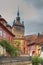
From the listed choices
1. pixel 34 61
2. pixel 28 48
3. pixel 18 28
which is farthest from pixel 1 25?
pixel 18 28

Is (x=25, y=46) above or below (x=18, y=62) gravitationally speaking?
below

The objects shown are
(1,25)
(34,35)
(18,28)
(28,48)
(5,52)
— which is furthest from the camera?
(18,28)

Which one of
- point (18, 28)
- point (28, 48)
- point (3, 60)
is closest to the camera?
point (3, 60)

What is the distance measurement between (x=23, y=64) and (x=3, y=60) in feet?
10.1

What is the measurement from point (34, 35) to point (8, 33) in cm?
2468

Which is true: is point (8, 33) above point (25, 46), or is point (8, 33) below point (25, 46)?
above

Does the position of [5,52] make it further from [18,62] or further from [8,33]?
[18,62]

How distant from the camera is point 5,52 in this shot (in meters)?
45.1

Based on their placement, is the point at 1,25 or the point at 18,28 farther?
the point at 18,28

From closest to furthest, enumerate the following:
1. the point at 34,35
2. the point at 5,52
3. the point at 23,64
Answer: the point at 23,64 < the point at 5,52 < the point at 34,35

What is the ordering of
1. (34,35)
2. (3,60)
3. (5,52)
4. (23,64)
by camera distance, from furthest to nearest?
(34,35) < (5,52) < (23,64) < (3,60)

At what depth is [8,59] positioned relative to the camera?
27.4 metres

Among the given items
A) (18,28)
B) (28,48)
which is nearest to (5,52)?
(28,48)

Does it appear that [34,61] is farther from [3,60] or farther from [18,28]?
[18,28]
